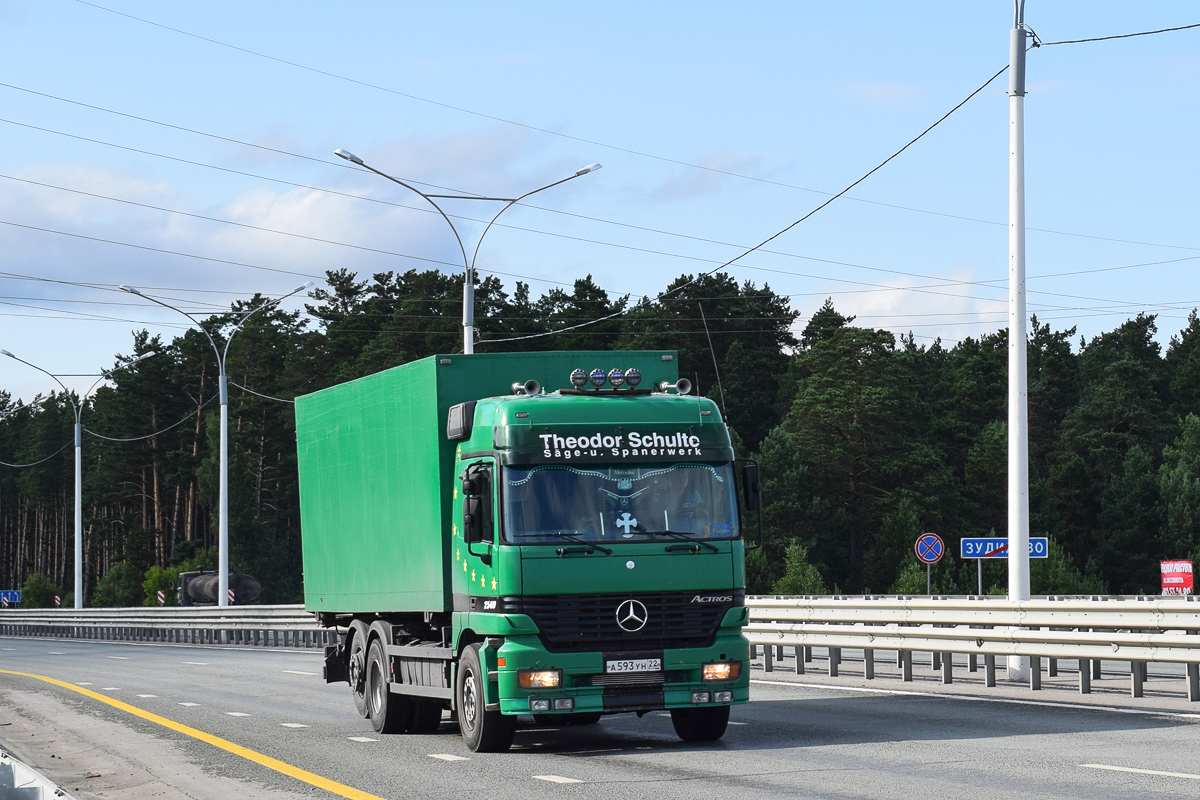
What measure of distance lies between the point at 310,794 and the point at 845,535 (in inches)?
3659

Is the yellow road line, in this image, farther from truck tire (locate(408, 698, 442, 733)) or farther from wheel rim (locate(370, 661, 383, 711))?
truck tire (locate(408, 698, 442, 733))

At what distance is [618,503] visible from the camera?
42.5 feet

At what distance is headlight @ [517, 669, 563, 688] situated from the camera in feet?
41.1

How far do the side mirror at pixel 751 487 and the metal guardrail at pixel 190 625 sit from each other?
58.9ft

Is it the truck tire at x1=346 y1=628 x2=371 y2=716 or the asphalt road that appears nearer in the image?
the asphalt road

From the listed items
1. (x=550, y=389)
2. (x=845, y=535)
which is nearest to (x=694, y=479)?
(x=550, y=389)

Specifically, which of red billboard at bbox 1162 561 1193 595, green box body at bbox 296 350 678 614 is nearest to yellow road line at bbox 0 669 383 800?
green box body at bbox 296 350 678 614

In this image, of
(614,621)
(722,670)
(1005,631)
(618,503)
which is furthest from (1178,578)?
(614,621)

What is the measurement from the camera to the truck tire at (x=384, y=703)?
15.1m

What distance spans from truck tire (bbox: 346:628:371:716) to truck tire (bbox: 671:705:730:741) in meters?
3.62

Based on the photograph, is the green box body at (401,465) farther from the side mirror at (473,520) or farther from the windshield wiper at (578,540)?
the windshield wiper at (578,540)

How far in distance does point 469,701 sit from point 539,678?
1040mm

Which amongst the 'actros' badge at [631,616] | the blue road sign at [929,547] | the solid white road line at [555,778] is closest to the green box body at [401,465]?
the 'actros' badge at [631,616]

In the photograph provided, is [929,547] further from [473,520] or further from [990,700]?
[473,520]
